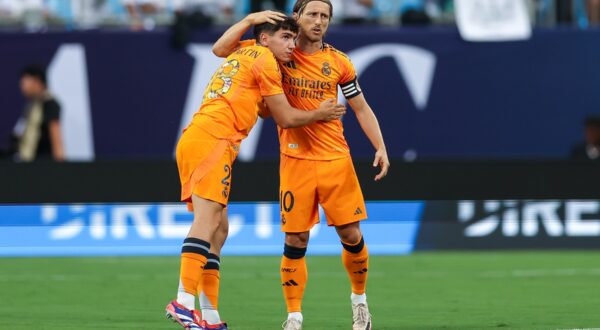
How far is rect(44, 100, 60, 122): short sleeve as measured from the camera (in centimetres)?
1543

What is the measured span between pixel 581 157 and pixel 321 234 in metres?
3.65

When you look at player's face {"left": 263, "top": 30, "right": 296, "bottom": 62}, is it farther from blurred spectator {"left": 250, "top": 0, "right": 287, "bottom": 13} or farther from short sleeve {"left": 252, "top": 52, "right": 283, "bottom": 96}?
blurred spectator {"left": 250, "top": 0, "right": 287, "bottom": 13}

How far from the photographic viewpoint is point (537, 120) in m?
17.4

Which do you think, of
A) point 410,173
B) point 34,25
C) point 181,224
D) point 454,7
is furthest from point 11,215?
point 454,7

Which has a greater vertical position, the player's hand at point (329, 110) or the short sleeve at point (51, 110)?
the player's hand at point (329, 110)

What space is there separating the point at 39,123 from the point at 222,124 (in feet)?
24.6

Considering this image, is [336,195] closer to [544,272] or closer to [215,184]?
[215,184]

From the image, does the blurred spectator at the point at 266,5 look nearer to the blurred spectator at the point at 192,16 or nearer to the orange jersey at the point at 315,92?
the blurred spectator at the point at 192,16

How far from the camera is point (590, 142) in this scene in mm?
16500

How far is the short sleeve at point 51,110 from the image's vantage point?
15.4 metres

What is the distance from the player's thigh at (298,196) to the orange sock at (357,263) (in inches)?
14.0

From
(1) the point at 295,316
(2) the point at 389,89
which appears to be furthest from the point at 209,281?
(2) the point at 389,89

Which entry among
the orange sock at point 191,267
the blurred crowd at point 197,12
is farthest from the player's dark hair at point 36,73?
the orange sock at point 191,267

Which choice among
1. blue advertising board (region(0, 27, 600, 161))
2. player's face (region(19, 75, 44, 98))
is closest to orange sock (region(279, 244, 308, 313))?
player's face (region(19, 75, 44, 98))
